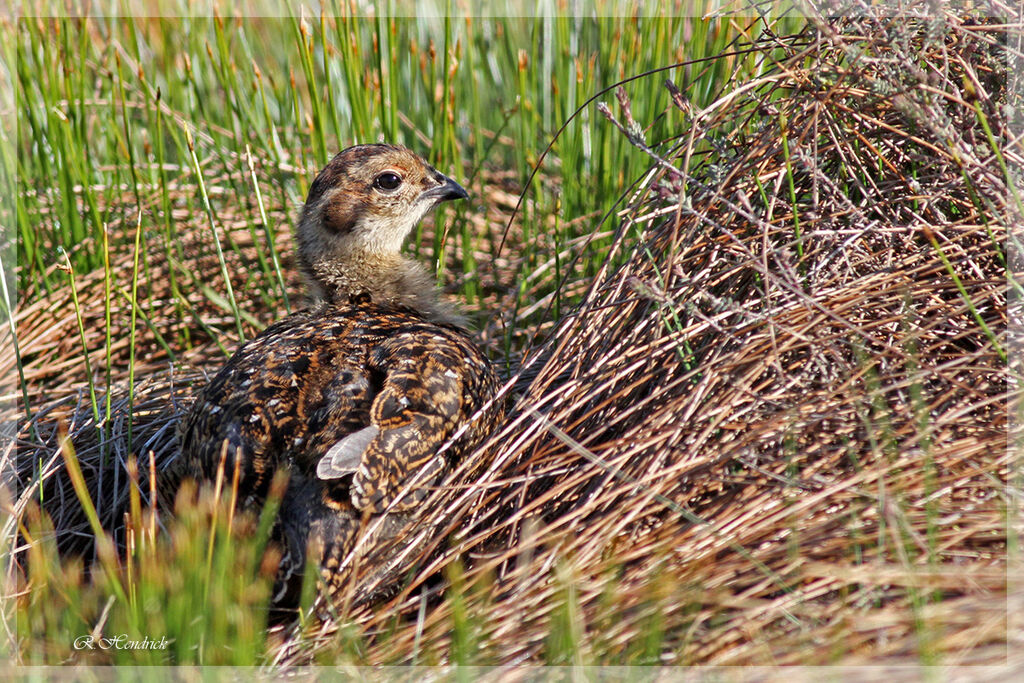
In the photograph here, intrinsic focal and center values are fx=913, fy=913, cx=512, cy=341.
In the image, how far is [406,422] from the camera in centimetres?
298

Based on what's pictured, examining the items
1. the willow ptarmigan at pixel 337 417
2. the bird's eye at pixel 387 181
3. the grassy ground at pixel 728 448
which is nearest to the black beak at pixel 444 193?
the bird's eye at pixel 387 181

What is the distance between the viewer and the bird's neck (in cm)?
400

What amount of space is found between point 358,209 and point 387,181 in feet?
0.64

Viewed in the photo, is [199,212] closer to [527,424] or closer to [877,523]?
[527,424]

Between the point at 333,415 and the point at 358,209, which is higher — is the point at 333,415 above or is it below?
below

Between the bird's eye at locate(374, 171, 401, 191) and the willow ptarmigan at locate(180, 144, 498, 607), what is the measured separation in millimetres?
585

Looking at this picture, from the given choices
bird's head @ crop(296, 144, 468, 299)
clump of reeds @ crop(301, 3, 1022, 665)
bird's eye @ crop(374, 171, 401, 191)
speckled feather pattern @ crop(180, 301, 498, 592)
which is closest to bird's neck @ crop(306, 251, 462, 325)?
bird's head @ crop(296, 144, 468, 299)

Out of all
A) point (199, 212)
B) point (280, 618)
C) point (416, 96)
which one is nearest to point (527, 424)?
point (280, 618)

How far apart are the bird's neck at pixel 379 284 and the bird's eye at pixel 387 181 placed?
0.32m

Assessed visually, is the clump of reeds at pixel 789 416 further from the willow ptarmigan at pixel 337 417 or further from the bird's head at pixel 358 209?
the bird's head at pixel 358 209

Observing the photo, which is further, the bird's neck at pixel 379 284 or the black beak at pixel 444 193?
the black beak at pixel 444 193

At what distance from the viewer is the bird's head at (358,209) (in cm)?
410

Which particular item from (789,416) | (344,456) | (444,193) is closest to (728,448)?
(789,416)

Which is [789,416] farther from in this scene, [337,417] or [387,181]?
[387,181]
